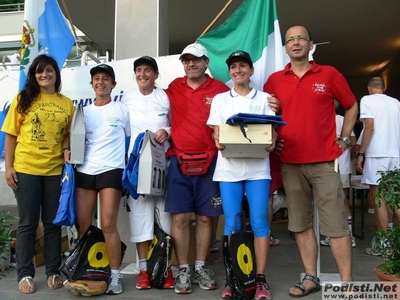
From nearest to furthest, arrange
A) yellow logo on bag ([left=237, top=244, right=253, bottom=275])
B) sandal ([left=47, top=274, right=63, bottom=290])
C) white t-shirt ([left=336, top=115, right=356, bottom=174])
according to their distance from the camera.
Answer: yellow logo on bag ([left=237, top=244, right=253, bottom=275]) → sandal ([left=47, top=274, right=63, bottom=290]) → white t-shirt ([left=336, top=115, right=356, bottom=174])

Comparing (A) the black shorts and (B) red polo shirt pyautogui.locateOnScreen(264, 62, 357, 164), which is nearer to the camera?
(B) red polo shirt pyautogui.locateOnScreen(264, 62, 357, 164)

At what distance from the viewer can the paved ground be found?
345 centimetres

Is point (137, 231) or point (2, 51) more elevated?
→ point (2, 51)

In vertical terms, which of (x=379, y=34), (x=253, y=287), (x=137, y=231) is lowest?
(x=253, y=287)

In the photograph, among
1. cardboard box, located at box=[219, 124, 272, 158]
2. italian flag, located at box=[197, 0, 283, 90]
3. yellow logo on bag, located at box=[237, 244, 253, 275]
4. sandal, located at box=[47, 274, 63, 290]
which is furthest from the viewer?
italian flag, located at box=[197, 0, 283, 90]

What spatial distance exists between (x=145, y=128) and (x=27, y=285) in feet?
5.55

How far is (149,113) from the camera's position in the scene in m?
3.65

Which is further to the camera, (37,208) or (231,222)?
(37,208)

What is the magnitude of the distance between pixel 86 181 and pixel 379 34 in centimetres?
890

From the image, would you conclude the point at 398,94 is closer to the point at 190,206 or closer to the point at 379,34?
the point at 379,34

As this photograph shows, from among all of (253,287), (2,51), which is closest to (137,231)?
(253,287)

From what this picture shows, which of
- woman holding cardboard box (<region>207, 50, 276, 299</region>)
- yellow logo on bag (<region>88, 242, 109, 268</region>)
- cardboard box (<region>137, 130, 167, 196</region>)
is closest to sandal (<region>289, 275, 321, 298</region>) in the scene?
woman holding cardboard box (<region>207, 50, 276, 299</region>)

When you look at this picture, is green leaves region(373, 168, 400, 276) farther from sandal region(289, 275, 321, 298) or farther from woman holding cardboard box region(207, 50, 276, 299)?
woman holding cardboard box region(207, 50, 276, 299)

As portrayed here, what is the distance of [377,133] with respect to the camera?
4.83 metres
